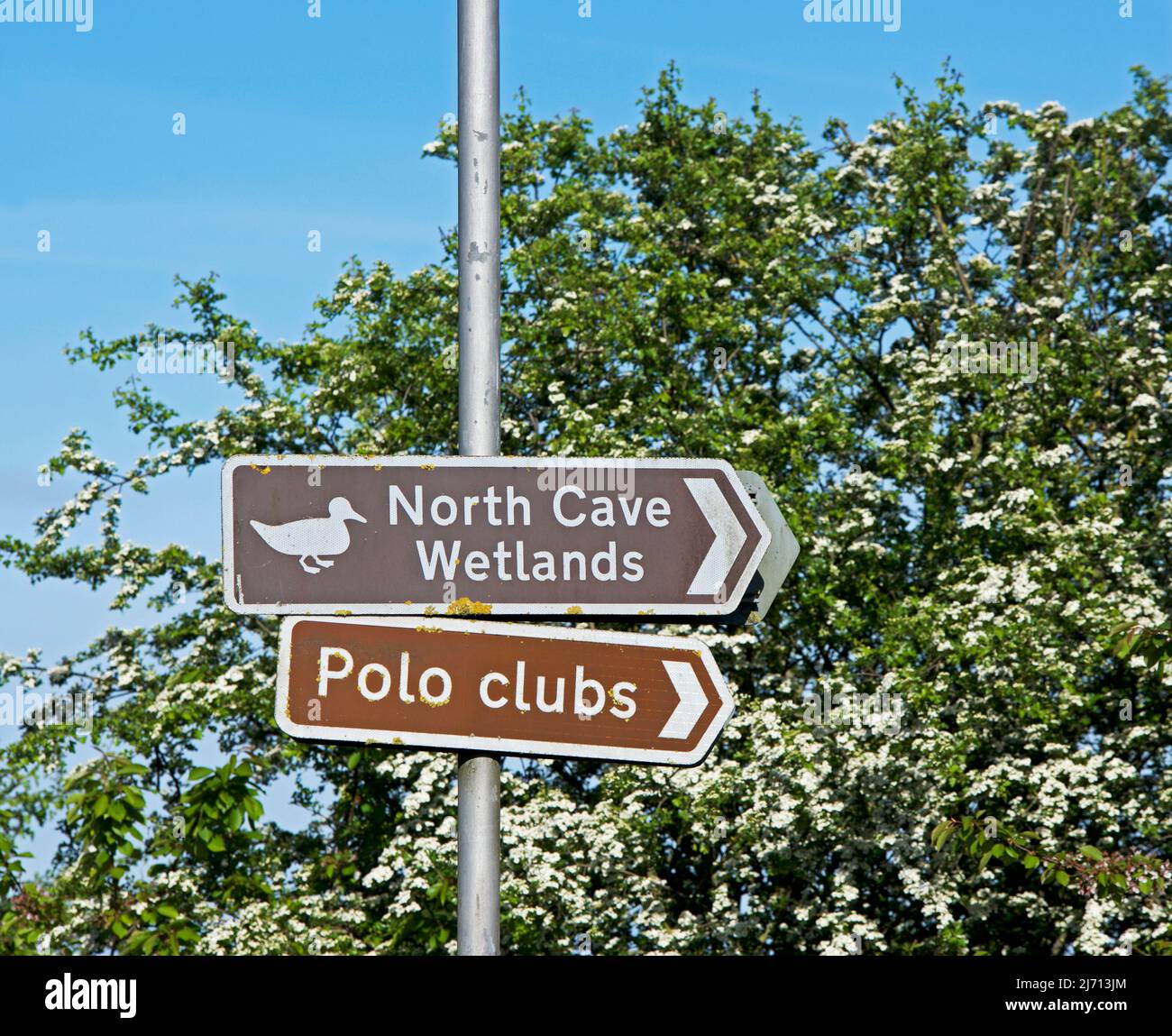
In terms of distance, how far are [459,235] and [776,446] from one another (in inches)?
456

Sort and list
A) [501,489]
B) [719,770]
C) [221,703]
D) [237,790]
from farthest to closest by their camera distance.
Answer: [221,703] < [719,770] < [237,790] < [501,489]

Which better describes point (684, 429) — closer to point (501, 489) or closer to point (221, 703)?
point (221, 703)

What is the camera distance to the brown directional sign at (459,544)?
12.5 feet

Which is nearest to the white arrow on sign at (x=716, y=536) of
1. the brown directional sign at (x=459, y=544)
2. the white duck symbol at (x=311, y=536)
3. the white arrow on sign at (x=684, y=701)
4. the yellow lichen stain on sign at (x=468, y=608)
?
the brown directional sign at (x=459, y=544)

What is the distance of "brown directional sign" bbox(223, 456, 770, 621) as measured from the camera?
382cm

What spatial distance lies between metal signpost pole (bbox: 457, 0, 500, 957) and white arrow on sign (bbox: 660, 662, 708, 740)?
461 mm

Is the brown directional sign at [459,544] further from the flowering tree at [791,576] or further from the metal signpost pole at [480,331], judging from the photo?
the flowering tree at [791,576]

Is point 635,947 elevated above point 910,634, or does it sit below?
below

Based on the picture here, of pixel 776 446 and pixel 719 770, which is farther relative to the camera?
pixel 776 446

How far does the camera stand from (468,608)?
12.5 ft

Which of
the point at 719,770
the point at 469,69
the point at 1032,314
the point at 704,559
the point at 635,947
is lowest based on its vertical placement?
the point at 635,947

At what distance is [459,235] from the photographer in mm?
4027

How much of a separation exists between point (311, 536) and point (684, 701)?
3.44ft
